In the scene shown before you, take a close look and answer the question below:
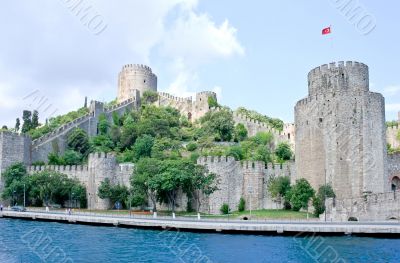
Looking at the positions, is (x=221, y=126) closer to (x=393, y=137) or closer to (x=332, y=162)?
(x=393, y=137)

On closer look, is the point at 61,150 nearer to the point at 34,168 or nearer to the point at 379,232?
the point at 34,168

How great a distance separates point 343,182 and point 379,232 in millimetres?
11833

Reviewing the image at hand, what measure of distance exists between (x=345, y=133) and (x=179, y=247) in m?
21.2

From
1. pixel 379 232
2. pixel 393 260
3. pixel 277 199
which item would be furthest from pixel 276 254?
pixel 277 199

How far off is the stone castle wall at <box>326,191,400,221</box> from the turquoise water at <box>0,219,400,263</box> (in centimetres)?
657

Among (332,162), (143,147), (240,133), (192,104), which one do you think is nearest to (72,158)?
(143,147)

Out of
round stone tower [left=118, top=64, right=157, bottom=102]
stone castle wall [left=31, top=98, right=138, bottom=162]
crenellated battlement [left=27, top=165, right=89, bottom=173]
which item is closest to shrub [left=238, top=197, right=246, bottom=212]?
crenellated battlement [left=27, top=165, right=89, bottom=173]

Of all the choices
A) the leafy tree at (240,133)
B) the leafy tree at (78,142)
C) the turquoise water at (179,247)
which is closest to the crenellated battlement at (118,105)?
the leafy tree at (78,142)

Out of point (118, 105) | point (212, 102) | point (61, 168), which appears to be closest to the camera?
point (61, 168)

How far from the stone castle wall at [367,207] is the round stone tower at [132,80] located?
187 ft

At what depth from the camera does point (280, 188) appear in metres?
49.1

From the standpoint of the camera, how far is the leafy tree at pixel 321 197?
42.9m

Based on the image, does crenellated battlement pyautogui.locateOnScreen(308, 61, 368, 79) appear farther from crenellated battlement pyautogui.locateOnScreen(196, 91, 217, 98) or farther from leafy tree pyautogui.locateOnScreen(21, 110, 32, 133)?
leafy tree pyautogui.locateOnScreen(21, 110, 32, 133)

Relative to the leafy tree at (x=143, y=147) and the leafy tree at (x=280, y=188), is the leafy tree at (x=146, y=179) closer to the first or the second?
the leafy tree at (x=280, y=188)
